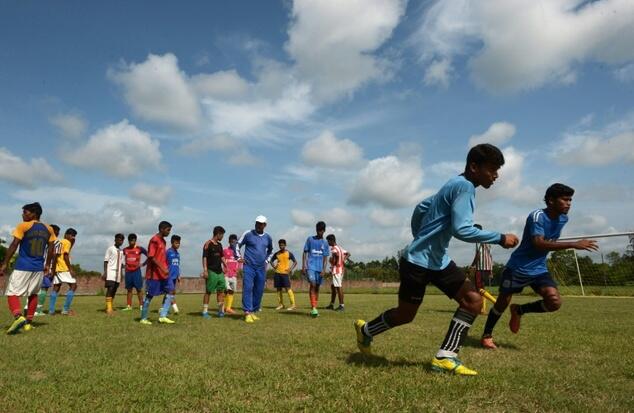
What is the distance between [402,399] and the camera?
133 inches

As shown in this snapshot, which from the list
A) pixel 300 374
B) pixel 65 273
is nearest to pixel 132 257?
pixel 65 273

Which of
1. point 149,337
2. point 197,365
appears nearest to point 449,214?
point 197,365

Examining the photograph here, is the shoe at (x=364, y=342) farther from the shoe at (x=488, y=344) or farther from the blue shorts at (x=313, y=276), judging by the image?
the blue shorts at (x=313, y=276)

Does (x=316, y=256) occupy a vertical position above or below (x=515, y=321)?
above

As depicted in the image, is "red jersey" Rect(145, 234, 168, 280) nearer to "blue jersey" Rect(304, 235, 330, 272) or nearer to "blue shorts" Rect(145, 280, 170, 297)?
"blue shorts" Rect(145, 280, 170, 297)

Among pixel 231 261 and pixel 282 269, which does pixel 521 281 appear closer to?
pixel 282 269

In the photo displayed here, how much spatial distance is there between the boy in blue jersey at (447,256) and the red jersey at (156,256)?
6.68 metres

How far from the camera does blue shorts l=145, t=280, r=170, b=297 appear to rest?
386 inches

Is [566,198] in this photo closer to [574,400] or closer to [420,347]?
[420,347]

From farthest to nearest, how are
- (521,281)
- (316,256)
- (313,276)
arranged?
1. (316,256)
2. (313,276)
3. (521,281)

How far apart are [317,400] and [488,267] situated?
1000cm

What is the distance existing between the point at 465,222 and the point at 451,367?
135 cm

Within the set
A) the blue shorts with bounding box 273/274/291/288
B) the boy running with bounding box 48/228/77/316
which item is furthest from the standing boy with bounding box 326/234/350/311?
the boy running with bounding box 48/228/77/316

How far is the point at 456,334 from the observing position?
4469 mm
